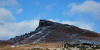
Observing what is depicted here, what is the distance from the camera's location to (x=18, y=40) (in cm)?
8581

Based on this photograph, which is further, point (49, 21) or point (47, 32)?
point (49, 21)

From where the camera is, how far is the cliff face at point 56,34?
74312 mm

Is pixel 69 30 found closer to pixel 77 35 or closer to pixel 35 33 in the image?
pixel 77 35

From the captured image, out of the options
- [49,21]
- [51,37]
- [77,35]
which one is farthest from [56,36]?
[49,21]

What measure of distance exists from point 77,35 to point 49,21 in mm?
14277

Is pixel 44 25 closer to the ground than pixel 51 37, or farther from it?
farther from it

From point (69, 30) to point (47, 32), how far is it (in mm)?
7583

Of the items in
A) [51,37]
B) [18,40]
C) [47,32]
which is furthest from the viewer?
[18,40]

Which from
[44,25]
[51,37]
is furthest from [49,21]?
[51,37]

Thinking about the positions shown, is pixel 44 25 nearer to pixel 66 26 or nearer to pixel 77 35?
pixel 66 26

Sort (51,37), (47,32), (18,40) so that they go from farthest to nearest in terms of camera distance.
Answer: (18,40) < (47,32) < (51,37)

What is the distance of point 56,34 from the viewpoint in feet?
253

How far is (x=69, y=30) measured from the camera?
8131cm

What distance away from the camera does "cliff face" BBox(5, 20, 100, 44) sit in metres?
74.3
